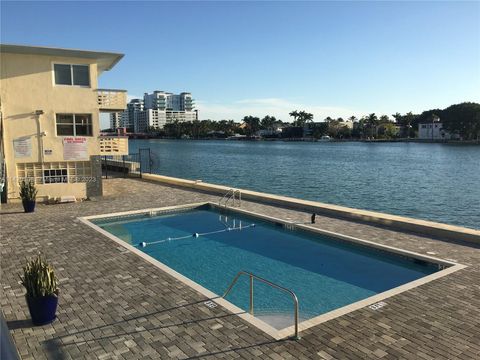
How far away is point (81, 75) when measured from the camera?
22.6 m

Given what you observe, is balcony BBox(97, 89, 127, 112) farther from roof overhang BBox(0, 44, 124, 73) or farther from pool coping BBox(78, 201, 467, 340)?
pool coping BBox(78, 201, 467, 340)

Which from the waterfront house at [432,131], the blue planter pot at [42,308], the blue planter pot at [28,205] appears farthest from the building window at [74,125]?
the waterfront house at [432,131]

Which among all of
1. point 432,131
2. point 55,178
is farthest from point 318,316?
point 432,131

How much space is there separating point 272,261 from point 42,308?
7755 mm

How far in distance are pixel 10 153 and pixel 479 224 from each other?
27.8m

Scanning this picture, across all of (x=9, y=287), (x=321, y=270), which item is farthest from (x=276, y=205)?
(x=9, y=287)

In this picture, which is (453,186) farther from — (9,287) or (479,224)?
(9,287)

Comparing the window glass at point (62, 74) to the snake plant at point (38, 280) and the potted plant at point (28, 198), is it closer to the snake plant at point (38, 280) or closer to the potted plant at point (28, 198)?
the potted plant at point (28, 198)

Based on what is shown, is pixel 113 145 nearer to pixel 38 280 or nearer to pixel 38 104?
pixel 38 104

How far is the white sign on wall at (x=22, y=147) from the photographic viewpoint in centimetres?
2127

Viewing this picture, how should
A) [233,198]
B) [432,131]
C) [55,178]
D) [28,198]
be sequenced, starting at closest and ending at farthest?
[28,198] < [233,198] < [55,178] < [432,131]

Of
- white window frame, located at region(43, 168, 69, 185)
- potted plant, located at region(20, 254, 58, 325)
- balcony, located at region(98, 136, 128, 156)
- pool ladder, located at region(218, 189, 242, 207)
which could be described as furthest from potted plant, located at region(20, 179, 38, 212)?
potted plant, located at region(20, 254, 58, 325)

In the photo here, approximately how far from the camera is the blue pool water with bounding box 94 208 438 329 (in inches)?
418

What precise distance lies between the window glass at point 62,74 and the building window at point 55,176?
4852 millimetres
